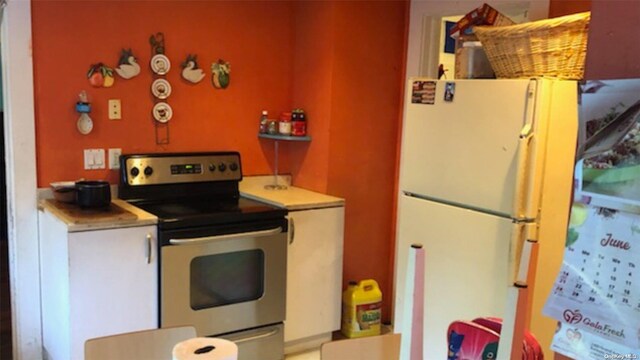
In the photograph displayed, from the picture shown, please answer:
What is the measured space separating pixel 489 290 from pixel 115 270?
164 centimetres

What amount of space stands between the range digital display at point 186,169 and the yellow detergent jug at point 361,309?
3.67 feet

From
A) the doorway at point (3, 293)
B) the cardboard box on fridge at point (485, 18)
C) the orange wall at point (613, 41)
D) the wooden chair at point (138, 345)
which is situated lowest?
the doorway at point (3, 293)

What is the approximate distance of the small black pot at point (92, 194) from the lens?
2781 millimetres

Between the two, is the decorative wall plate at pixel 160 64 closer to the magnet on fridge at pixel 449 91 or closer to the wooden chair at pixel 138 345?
the magnet on fridge at pixel 449 91

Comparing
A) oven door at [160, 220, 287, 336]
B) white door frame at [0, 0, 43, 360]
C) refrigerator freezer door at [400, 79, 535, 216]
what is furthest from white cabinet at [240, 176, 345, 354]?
white door frame at [0, 0, 43, 360]

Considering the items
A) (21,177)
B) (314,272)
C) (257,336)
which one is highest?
(21,177)

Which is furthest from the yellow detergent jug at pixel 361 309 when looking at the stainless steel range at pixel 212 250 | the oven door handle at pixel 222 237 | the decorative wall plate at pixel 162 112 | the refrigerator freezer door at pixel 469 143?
the decorative wall plate at pixel 162 112

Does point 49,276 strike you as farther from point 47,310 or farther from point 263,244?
point 263,244

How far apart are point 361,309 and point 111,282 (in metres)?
1.46

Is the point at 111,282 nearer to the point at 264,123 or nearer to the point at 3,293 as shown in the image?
the point at 264,123

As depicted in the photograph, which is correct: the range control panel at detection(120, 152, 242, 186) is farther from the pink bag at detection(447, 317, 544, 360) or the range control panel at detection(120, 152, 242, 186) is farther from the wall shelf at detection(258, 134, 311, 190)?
the pink bag at detection(447, 317, 544, 360)

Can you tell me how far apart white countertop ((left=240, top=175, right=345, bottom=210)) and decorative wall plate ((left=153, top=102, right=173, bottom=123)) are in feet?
1.98

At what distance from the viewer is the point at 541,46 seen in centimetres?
233

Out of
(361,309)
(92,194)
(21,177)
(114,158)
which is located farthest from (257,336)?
(21,177)
